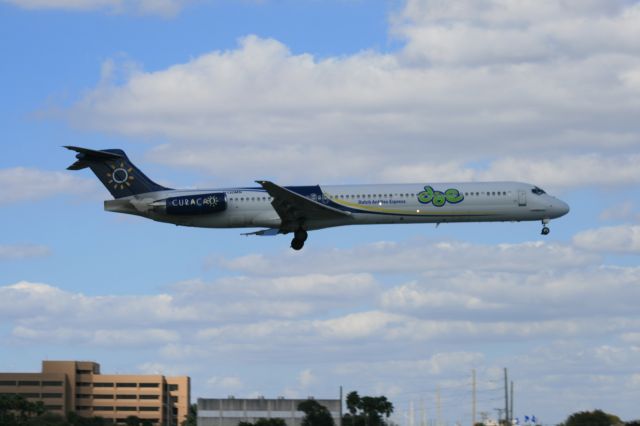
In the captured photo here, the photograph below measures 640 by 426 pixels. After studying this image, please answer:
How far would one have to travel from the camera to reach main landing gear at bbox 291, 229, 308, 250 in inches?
2820

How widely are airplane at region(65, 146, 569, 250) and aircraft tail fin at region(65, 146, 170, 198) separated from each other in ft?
0.81

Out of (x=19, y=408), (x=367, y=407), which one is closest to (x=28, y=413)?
(x=19, y=408)

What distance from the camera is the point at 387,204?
228 feet

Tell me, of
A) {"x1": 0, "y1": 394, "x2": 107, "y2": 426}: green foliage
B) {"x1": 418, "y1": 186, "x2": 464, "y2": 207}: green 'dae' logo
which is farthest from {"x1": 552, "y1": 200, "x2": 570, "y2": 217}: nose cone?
{"x1": 0, "y1": 394, "x2": 107, "y2": 426}: green foliage

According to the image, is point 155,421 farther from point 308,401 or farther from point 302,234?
point 302,234

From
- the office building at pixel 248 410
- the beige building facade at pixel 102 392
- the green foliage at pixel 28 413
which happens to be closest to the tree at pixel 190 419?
the beige building facade at pixel 102 392

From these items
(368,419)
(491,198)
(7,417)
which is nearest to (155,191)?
(491,198)

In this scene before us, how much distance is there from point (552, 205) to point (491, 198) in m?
4.61

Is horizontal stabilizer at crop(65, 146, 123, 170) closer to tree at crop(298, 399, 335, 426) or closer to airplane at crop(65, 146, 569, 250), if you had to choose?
airplane at crop(65, 146, 569, 250)

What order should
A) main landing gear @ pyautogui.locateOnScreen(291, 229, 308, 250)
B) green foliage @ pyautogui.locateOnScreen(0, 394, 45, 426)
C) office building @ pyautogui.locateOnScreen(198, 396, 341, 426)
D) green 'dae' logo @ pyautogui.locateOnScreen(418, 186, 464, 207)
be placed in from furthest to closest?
green foliage @ pyautogui.locateOnScreen(0, 394, 45, 426)
office building @ pyautogui.locateOnScreen(198, 396, 341, 426)
main landing gear @ pyautogui.locateOnScreen(291, 229, 308, 250)
green 'dae' logo @ pyautogui.locateOnScreen(418, 186, 464, 207)

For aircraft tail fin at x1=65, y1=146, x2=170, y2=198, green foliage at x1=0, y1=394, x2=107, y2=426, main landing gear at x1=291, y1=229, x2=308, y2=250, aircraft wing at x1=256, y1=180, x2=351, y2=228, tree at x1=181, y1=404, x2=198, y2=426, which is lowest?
tree at x1=181, y1=404, x2=198, y2=426

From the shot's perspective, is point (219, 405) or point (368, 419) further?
point (368, 419)

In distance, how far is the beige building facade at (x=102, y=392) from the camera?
7052 inches

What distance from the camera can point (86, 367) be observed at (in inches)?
7298
